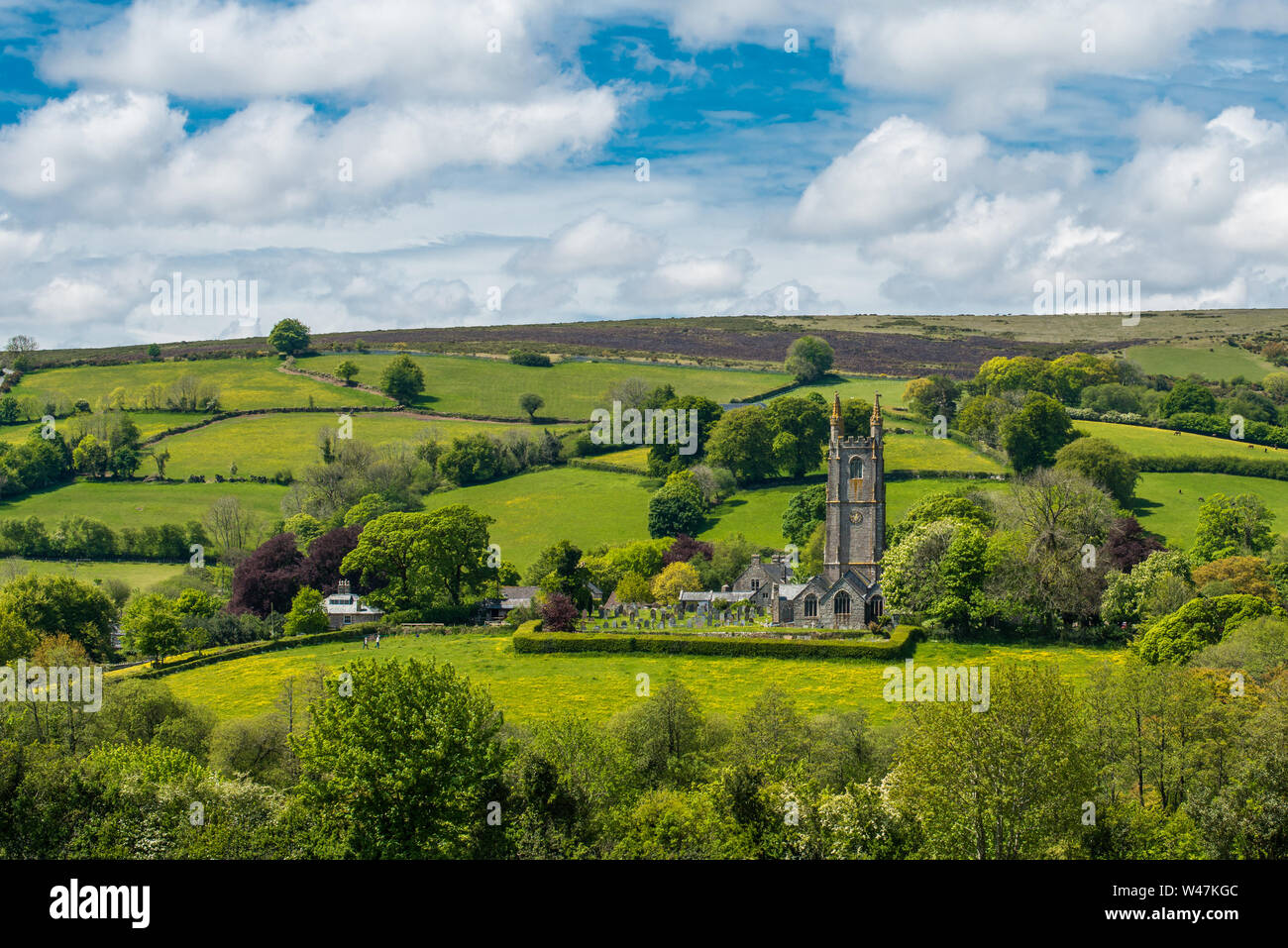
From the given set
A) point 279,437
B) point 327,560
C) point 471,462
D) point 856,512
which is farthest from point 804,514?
point 279,437

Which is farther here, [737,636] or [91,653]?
[91,653]

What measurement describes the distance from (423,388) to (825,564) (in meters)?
76.3

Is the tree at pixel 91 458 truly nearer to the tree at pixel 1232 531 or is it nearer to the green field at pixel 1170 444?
→ the green field at pixel 1170 444

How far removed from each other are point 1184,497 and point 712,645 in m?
50.1

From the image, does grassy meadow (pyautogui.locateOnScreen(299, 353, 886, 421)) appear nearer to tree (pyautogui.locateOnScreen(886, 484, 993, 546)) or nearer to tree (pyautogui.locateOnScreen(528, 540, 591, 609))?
tree (pyautogui.locateOnScreen(886, 484, 993, 546))

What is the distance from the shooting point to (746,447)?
111312 millimetres

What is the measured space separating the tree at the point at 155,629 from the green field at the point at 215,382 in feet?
225

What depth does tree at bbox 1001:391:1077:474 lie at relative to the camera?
105 metres

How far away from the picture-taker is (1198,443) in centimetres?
11012

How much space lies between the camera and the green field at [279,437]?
120 metres

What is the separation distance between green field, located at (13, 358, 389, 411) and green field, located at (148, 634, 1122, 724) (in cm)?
7333
